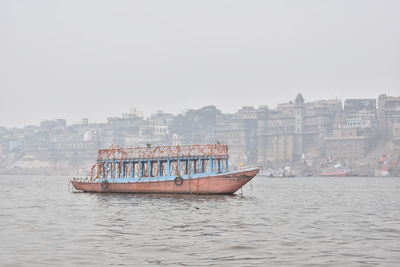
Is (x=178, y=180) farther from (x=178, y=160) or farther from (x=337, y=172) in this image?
(x=337, y=172)

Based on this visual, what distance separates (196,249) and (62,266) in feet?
17.9

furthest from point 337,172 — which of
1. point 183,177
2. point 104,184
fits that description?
point 183,177

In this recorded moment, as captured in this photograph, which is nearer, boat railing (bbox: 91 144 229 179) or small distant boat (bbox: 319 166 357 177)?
boat railing (bbox: 91 144 229 179)

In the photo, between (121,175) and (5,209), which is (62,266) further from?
(121,175)

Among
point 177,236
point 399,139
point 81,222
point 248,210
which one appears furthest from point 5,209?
point 399,139

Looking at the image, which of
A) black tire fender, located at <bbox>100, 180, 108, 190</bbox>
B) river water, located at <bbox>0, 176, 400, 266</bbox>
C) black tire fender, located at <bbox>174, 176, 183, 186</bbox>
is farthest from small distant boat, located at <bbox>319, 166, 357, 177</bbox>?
river water, located at <bbox>0, 176, 400, 266</bbox>

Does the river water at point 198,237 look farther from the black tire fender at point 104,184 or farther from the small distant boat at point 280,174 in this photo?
the small distant boat at point 280,174

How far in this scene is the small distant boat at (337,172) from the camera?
187750 millimetres

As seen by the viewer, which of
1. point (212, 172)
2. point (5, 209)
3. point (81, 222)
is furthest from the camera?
point (212, 172)

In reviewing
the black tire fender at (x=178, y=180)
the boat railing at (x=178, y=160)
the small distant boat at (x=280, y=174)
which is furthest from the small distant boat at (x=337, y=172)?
the black tire fender at (x=178, y=180)

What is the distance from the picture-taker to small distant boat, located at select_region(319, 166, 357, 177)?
7392 inches

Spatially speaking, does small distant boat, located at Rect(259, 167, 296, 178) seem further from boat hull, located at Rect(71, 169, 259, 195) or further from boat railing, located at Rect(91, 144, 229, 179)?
boat hull, located at Rect(71, 169, 259, 195)

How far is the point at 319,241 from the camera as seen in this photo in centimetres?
2680

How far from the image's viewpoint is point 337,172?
190 m
